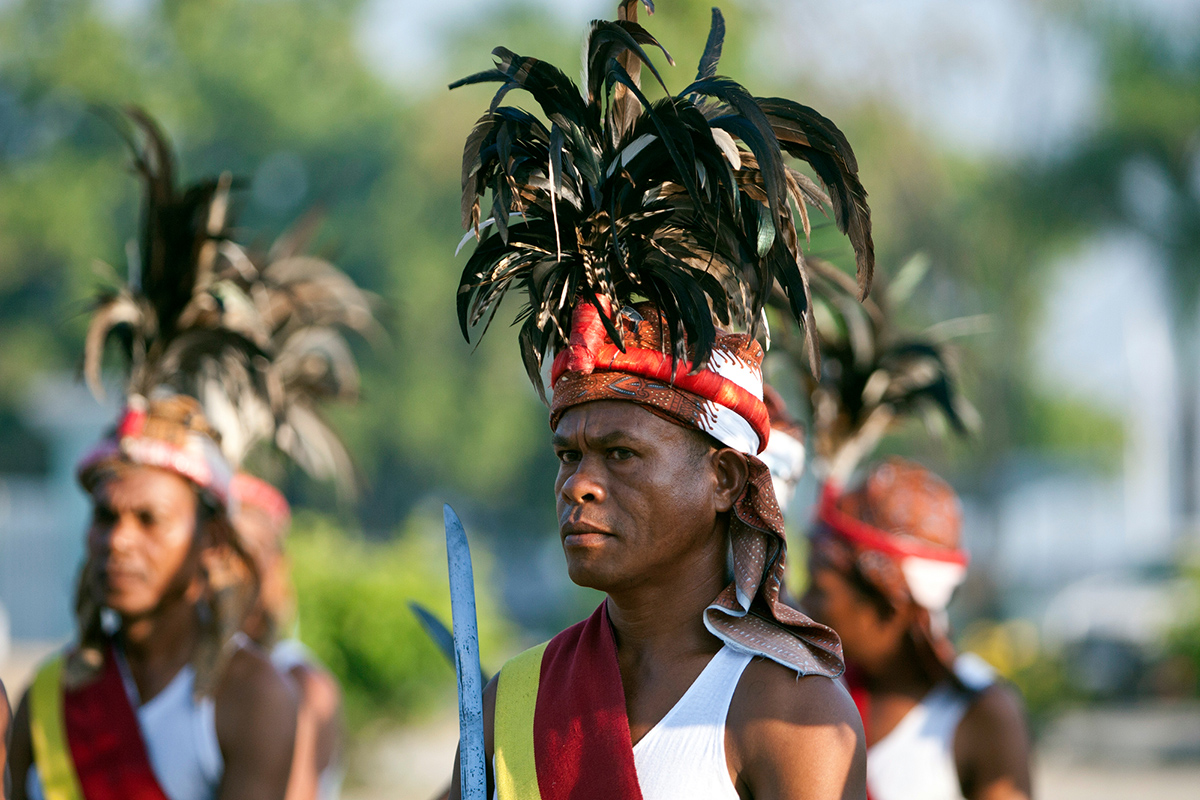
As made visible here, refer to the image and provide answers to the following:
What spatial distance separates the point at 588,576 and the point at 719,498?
0.30 m

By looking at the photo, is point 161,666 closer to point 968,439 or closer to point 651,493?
point 651,493

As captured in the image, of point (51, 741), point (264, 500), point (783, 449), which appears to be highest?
point (264, 500)

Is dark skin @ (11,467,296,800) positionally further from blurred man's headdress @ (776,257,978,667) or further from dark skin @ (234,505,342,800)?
blurred man's headdress @ (776,257,978,667)

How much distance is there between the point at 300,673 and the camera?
556 centimetres

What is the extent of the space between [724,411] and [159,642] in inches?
97.8

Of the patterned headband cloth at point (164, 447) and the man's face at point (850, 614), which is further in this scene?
the man's face at point (850, 614)

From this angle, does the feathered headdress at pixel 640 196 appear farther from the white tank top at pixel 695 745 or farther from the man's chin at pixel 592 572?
the white tank top at pixel 695 745

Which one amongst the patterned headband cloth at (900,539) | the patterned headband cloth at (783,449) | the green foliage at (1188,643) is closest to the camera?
the patterned headband cloth at (783,449)

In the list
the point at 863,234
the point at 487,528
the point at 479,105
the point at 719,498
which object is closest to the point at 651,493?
the point at 719,498

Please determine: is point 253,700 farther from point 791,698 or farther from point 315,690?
point 791,698

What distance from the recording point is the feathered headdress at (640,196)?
246 centimetres

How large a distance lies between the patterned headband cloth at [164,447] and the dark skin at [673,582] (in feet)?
6.65

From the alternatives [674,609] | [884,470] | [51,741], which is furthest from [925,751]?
[51,741]

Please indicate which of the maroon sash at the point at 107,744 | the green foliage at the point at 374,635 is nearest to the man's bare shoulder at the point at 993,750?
the maroon sash at the point at 107,744
